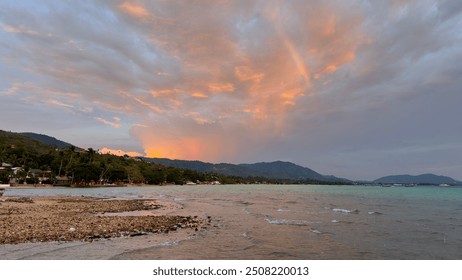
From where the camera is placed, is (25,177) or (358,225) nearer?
(358,225)

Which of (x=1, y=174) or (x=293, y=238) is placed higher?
(x=1, y=174)
